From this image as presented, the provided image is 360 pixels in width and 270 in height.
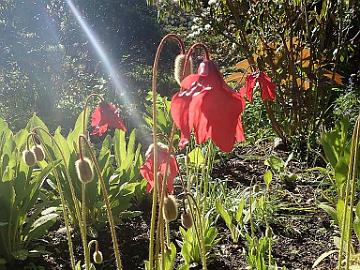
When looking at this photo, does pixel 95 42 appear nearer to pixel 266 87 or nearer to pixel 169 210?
pixel 266 87

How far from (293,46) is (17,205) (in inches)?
88.3

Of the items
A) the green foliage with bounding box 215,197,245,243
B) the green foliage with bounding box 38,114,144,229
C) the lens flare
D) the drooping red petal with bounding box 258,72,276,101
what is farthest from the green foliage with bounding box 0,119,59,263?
the lens flare

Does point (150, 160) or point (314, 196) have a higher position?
point (150, 160)

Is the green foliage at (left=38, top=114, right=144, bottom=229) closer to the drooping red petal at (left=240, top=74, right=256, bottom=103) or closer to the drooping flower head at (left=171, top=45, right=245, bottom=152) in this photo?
the drooping red petal at (left=240, top=74, right=256, bottom=103)

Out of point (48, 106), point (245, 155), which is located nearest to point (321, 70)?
point (245, 155)

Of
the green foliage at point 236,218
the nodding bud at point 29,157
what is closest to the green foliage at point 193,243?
the green foliage at point 236,218

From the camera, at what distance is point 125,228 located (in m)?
2.63

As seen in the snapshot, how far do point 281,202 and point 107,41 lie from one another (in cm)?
428

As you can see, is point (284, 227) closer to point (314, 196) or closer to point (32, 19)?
point (314, 196)

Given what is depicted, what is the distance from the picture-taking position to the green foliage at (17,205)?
2166 millimetres

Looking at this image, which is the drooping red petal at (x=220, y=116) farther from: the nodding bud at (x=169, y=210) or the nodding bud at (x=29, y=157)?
the nodding bud at (x=29, y=157)

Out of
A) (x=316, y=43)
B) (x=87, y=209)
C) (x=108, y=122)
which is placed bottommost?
(x=87, y=209)

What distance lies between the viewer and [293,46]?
12.2 feet

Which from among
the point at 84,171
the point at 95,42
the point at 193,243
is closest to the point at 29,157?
the point at 84,171
